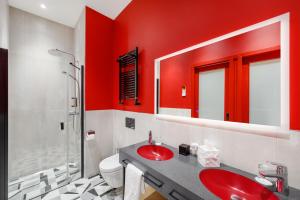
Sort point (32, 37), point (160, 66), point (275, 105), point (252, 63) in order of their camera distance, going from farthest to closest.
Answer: point (32, 37)
point (160, 66)
point (252, 63)
point (275, 105)

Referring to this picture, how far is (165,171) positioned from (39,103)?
2.60 m

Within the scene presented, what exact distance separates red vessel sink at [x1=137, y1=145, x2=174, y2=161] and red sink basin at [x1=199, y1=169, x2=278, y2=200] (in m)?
0.50

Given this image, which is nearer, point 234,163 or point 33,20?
point 234,163

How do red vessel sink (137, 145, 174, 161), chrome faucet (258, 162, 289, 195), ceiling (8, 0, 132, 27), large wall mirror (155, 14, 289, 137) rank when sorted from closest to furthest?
1. chrome faucet (258, 162, 289, 195)
2. large wall mirror (155, 14, 289, 137)
3. red vessel sink (137, 145, 174, 161)
4. ceiling (8, 0, 132, 27)

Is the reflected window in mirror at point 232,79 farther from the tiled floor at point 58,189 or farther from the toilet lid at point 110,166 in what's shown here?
the tiled floor at point 58,189

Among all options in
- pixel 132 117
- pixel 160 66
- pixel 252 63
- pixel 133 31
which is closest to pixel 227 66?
pixel 252 63

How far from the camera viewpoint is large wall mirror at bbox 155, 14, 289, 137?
2.76ft

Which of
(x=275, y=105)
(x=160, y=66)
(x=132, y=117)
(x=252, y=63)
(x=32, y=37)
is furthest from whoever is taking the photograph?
(x=32, y=37)

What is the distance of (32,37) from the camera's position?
228 centimetres

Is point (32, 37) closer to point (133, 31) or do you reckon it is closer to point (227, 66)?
point (133, 31)

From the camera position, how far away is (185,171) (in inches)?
36.8

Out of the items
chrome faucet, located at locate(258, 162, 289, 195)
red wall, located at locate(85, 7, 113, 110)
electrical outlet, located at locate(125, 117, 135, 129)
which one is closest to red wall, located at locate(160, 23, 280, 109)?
electrical outlet, located at locate(125, 117, 135, 129)

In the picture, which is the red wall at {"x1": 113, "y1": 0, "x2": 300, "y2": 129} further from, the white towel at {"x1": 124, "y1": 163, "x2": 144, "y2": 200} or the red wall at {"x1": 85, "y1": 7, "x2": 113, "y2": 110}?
the white towel at {"x1": 124, "y1": 163, "x2": 144, "y2": 200}

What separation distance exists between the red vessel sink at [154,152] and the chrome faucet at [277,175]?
0.78m
